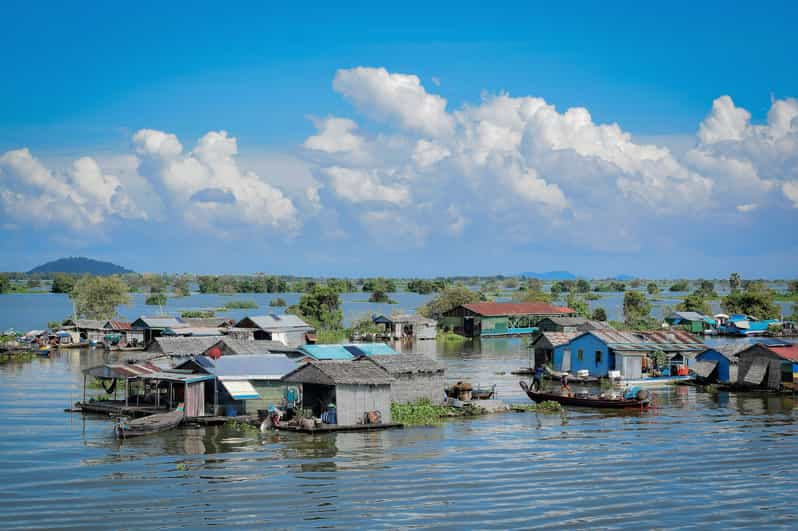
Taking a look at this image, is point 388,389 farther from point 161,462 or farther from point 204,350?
point 204,350

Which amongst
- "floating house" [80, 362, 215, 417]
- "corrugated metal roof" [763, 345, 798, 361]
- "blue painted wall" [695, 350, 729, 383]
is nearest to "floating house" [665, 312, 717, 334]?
"blue painted wall" [695, 350, 729, 383]

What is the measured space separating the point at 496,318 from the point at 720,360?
108 ft

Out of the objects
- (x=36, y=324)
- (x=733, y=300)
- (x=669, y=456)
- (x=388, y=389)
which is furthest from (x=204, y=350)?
(x=733, y=300)

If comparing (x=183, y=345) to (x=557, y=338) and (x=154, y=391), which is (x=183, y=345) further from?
(x=557, y=338)

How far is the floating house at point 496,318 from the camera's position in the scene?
77.1 m

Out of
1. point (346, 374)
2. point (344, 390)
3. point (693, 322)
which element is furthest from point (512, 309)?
point (344, 390)

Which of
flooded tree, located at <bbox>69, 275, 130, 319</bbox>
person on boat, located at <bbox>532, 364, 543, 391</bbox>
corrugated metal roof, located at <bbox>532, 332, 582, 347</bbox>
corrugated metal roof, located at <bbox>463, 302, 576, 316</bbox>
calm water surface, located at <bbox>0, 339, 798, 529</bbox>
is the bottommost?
calm water surface, located at <bbox>0, 339, 798, 529</bbox>

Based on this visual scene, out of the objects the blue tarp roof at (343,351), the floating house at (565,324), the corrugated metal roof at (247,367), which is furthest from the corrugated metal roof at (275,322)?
the corrugated metal roof at (247,367)

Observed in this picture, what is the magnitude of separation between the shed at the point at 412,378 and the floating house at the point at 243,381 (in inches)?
152

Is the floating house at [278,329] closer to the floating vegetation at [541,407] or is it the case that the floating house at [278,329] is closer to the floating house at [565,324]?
the floating house at [565,324]

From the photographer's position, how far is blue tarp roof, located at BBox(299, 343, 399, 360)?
128 ft

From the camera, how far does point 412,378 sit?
115 ft

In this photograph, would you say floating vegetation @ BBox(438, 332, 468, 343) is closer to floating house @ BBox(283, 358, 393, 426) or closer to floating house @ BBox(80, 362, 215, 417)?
floating house @ BBox(80, 362, 215, 417)

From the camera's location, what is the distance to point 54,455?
26531mm
